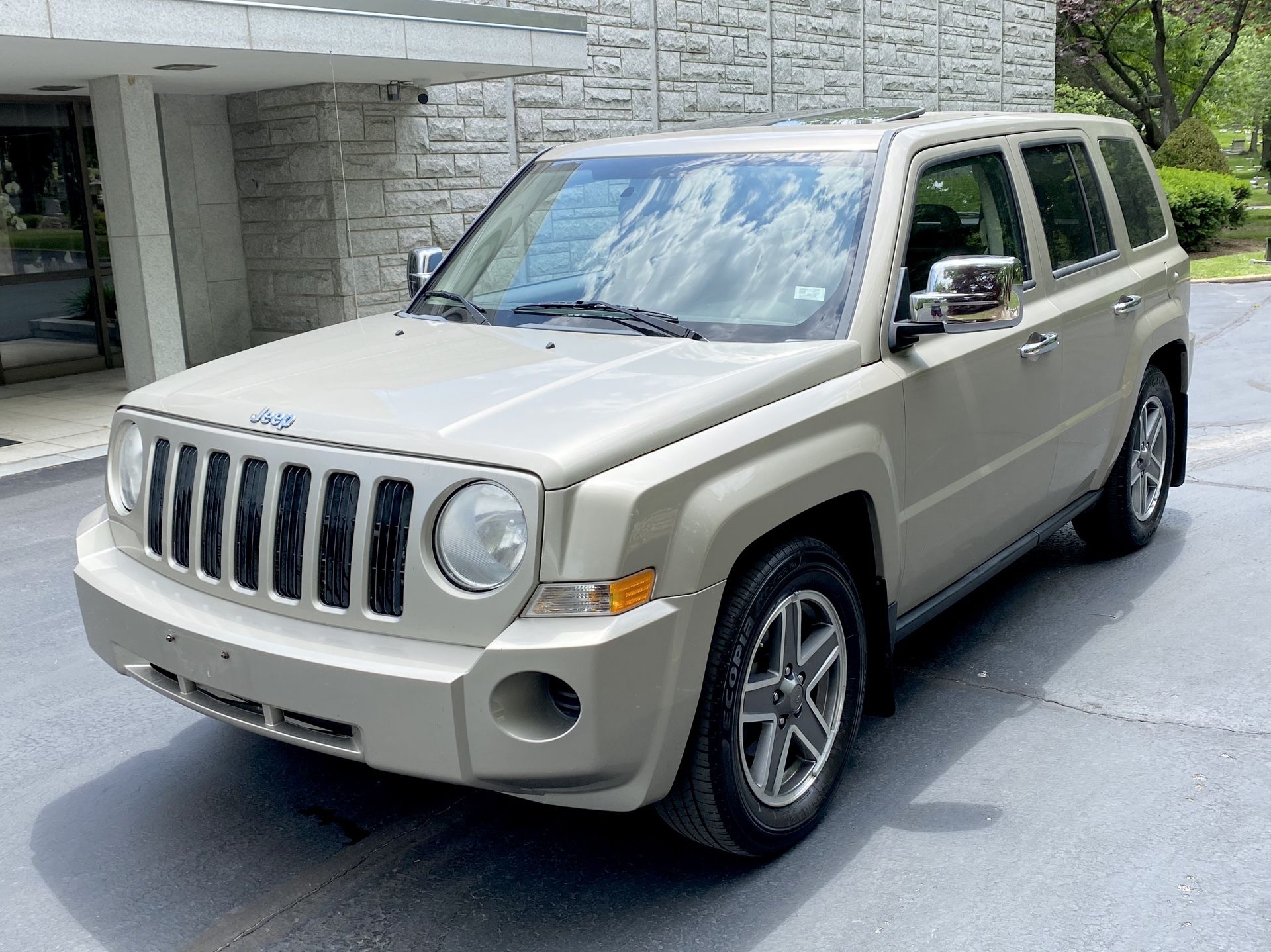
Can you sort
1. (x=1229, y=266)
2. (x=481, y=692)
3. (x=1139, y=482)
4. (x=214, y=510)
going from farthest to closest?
(x=1229, y=266) < (x=1139, y=482) < (x=214, y=510) < (x=481, y=692)

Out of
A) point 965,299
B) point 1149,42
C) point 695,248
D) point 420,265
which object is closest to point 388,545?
point 695,248

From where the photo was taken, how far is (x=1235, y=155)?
90.7m

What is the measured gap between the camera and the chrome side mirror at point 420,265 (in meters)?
5.08

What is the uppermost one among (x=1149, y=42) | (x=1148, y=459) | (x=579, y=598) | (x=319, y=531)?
(x=1149, y=42)

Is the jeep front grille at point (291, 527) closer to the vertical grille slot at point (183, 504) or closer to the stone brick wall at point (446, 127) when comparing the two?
the vertical grille slot at point (183, 504)

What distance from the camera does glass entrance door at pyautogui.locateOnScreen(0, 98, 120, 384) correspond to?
12.9 m

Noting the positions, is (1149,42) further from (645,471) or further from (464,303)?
(645,471)

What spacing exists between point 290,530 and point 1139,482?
4.22 m

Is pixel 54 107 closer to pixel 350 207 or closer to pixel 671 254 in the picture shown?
pixel 350 207

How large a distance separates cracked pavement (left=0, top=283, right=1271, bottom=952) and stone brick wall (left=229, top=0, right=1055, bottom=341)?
8571mm

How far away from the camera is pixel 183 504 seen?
344 cm

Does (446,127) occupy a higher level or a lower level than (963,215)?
higher

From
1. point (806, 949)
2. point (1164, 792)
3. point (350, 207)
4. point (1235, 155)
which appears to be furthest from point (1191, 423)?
point (1235, 155)

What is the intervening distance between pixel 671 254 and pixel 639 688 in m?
1.71
